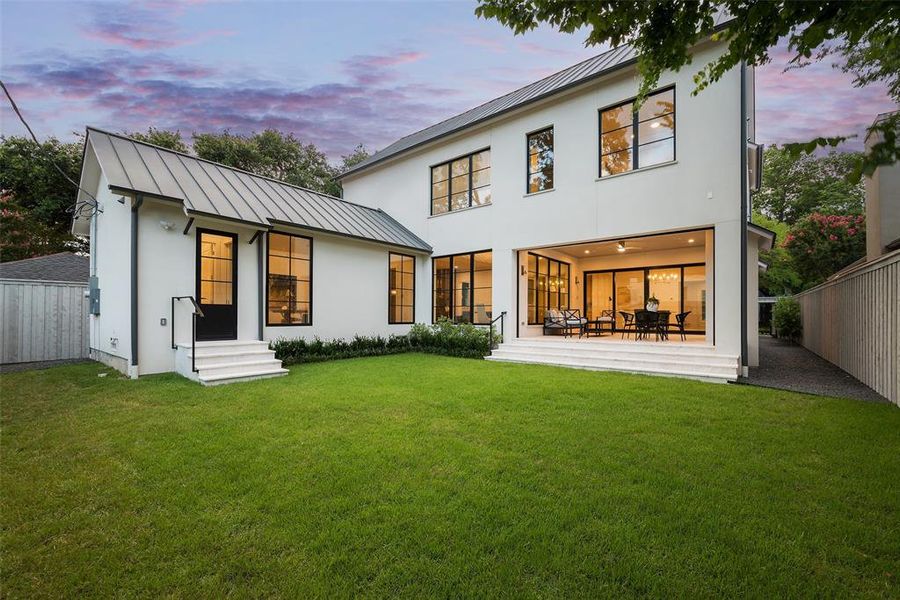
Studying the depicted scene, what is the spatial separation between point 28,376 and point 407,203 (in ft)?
32.4

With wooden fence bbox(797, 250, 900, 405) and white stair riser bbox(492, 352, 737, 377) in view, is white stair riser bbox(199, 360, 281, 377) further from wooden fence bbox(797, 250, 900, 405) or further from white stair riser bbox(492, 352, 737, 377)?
wooden fence bbox(797, 250, 900, 405)

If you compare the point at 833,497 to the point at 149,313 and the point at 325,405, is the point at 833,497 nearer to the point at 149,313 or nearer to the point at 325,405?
the point at 325,405

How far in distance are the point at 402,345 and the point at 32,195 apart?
18677mm

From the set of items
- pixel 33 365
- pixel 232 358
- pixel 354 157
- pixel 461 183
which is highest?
pixel 354 157

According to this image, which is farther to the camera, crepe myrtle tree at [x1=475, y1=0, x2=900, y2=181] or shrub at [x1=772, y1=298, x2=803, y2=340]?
shrub at [x1=772, y1=298, x2=803, y2=340]

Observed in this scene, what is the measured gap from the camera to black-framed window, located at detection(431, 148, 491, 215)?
11.1 metres

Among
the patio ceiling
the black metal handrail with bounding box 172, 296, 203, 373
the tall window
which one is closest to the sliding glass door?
the patio ceiling

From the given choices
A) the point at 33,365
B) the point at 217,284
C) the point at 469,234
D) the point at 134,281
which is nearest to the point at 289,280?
the point at 217,284

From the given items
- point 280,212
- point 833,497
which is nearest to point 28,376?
point 280,212

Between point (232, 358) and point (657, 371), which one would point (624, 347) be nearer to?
point (657, 371)

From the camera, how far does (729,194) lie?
7.30m

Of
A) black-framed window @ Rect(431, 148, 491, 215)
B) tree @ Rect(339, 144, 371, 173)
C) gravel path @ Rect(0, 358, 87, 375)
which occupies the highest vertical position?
tree @ Rect(339, 144, 371, 173)

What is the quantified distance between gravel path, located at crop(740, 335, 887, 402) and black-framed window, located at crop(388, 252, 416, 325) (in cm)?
841

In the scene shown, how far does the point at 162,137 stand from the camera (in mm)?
18766
